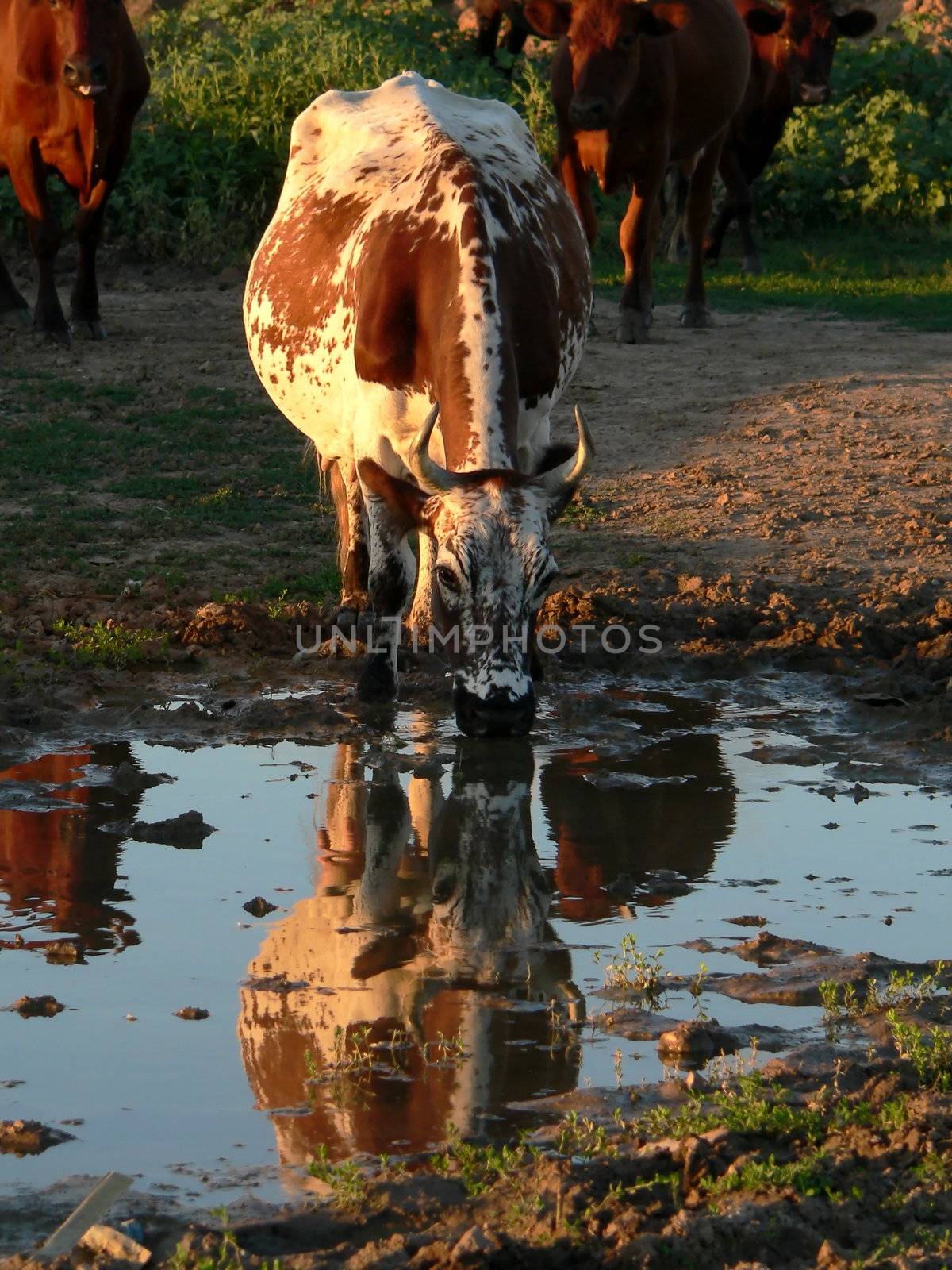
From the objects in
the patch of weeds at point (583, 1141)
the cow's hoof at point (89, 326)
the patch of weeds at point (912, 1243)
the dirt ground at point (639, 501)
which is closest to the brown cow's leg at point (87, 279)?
the cow's hoof at point (89, 326)

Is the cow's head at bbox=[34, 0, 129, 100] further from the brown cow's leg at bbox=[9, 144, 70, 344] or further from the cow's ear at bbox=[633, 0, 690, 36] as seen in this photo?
the cow's ear at bbox=[633, 0, 690, 36]

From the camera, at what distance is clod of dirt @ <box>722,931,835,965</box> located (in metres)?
→ 4.54

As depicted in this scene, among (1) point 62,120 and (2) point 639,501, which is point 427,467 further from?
(1) point 62,120

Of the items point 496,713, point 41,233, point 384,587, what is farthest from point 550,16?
point 496,713

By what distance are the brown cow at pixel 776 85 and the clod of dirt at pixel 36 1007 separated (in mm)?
11937

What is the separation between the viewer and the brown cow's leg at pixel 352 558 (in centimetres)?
744

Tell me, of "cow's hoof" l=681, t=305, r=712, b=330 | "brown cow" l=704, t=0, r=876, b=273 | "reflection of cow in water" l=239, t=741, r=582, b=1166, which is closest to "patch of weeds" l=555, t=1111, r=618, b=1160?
"reflection of cow in water" l=239, t=741, r=582, b=1166

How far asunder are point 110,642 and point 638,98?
5981 millimetres

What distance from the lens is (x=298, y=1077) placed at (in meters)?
3.90

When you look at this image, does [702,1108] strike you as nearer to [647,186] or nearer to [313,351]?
[313,351]

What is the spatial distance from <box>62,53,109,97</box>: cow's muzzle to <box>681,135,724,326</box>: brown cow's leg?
154 inches

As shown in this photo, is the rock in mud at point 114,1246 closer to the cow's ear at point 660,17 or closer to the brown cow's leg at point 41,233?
the brown cow's leg at point 41,233

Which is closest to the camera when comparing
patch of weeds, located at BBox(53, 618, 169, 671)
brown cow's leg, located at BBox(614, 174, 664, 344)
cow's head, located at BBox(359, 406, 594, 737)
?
cow's head, located at BBox(359, 406, 594, 737)

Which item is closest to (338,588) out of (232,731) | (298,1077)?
(232,731)
